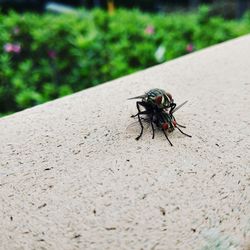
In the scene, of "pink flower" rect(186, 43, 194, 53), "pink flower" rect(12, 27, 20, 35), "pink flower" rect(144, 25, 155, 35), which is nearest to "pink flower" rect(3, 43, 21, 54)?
"pink flower" rect(12, 27, 20, 35)

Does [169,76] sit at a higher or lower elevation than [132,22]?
higher

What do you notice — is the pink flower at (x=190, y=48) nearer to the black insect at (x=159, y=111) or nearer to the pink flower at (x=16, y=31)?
the pink flower at (x=16, y=31)

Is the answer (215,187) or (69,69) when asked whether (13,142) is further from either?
(69,69)

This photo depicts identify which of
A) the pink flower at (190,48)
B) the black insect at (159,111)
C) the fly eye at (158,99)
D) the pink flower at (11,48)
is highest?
the fly eye at (158,99)

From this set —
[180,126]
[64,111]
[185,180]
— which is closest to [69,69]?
[64,111]

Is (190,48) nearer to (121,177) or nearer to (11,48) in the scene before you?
(11,48)

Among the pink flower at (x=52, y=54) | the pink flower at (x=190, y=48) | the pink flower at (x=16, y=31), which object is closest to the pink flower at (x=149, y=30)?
the pink flower at (x=190, y=48)
